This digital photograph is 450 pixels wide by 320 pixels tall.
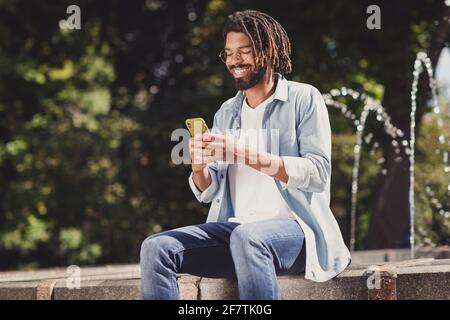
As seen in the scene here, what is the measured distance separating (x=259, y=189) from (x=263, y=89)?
1.45 ft

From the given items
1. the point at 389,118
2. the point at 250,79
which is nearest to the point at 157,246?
the point at 250,79

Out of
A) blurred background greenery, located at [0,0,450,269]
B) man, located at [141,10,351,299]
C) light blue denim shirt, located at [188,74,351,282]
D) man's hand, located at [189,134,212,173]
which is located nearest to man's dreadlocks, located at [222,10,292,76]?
man, located at [141,10,351,299]

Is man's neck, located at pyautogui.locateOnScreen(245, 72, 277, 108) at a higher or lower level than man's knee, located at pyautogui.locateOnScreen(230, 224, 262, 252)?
higher

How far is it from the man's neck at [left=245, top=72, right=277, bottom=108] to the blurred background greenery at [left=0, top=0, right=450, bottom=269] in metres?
8.19

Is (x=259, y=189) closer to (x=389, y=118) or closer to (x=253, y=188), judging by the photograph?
Answer: (x=253, y=188)

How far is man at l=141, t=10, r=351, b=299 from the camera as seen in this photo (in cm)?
296

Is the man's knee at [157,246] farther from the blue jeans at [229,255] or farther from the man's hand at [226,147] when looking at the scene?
the man's hand at [226,147]

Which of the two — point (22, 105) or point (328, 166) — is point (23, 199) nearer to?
point (22, 105)

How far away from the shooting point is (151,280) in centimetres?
298

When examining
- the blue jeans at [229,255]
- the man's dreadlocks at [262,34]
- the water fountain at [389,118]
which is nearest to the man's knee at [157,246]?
the blue jeans at [229,255]

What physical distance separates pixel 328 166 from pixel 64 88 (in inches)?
486

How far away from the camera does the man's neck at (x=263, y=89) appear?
3.35 meters

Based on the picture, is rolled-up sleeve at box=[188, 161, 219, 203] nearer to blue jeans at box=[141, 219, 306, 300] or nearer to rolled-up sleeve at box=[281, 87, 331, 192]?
blue jeans at box=[141, 219, 306, 300]
